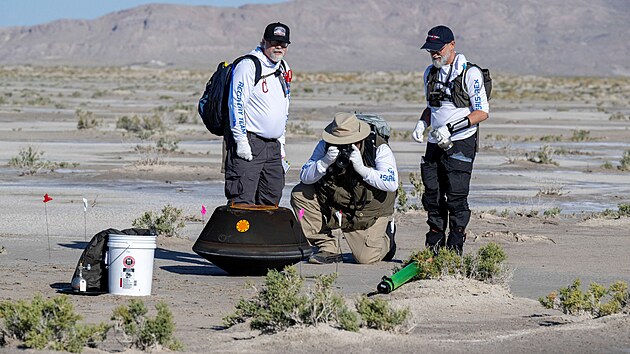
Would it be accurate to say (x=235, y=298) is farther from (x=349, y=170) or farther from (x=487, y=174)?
(x=487, y=174)

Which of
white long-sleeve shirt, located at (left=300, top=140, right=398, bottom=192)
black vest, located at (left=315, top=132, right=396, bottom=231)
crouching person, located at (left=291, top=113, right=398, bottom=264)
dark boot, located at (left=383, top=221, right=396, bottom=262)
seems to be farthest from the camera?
dark boot, located at (left=383, top=221, right=396, bottom=262)

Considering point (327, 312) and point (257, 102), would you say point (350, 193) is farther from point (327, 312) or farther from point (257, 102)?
point (327, 312)

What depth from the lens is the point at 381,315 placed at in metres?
7.17

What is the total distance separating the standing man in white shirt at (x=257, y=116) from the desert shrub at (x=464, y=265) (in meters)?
1.79

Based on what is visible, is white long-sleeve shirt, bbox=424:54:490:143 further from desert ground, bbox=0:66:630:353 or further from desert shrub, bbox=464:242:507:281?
desert ground, bbox=0:66:630:353

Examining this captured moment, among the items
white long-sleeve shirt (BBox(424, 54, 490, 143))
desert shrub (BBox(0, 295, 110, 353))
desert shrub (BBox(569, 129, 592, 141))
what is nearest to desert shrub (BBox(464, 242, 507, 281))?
white long-sleeve shirt (BBox(424, 54, 490, 143))

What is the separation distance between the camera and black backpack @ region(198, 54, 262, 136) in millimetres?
10195

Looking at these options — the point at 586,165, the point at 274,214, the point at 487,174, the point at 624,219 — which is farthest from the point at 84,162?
the point at 274,214

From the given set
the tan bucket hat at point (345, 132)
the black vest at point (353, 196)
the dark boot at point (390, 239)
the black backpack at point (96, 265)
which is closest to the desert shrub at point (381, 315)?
the black backpack at point (96, 265)

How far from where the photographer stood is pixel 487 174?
70.6 feet

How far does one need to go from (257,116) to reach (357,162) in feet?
3.15

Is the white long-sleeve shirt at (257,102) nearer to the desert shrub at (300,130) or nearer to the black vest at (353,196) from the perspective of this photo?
the black vest at (353,196)

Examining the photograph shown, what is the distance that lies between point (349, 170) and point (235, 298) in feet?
7.16

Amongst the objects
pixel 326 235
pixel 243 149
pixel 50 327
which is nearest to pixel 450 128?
pixel 243 149
